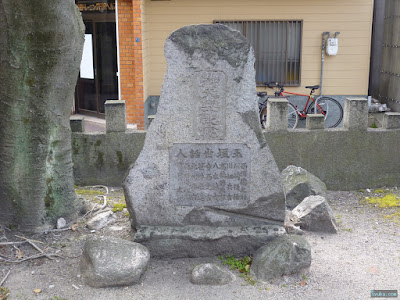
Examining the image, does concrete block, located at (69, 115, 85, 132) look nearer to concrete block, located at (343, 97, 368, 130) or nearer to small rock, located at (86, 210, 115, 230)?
small rock, located at (86, 210, 115, 230)

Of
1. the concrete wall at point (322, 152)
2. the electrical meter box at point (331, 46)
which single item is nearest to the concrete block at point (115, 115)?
the concrete wall at point (322, 152)

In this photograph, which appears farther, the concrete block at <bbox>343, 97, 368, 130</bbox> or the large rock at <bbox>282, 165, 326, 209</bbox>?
the concrete block at <bbox>343, 97, 368, 130</bbox>

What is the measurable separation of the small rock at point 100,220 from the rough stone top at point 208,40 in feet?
8.07

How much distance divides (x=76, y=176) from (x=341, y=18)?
755 cm

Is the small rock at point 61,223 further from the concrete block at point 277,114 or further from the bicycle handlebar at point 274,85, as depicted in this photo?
the bicycle handlebar at point 274,85

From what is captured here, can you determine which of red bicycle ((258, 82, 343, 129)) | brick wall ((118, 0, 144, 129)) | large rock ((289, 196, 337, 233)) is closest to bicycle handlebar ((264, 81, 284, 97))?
red bicycle ((258, 82, 343, 129))

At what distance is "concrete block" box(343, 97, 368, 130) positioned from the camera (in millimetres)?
8180

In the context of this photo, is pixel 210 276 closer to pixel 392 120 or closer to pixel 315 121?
pixel 315 121

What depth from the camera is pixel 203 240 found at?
5539 mm

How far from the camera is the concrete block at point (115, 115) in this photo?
8.05 meters

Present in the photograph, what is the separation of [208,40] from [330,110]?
24.9ft

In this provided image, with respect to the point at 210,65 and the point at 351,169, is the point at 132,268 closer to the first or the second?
the point at 210,65

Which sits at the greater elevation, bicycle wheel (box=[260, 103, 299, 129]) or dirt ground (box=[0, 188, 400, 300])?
bicycle wheel (box=[260, 103, 299, 129])

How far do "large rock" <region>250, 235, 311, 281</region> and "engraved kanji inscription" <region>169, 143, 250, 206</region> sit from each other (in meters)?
0.67
